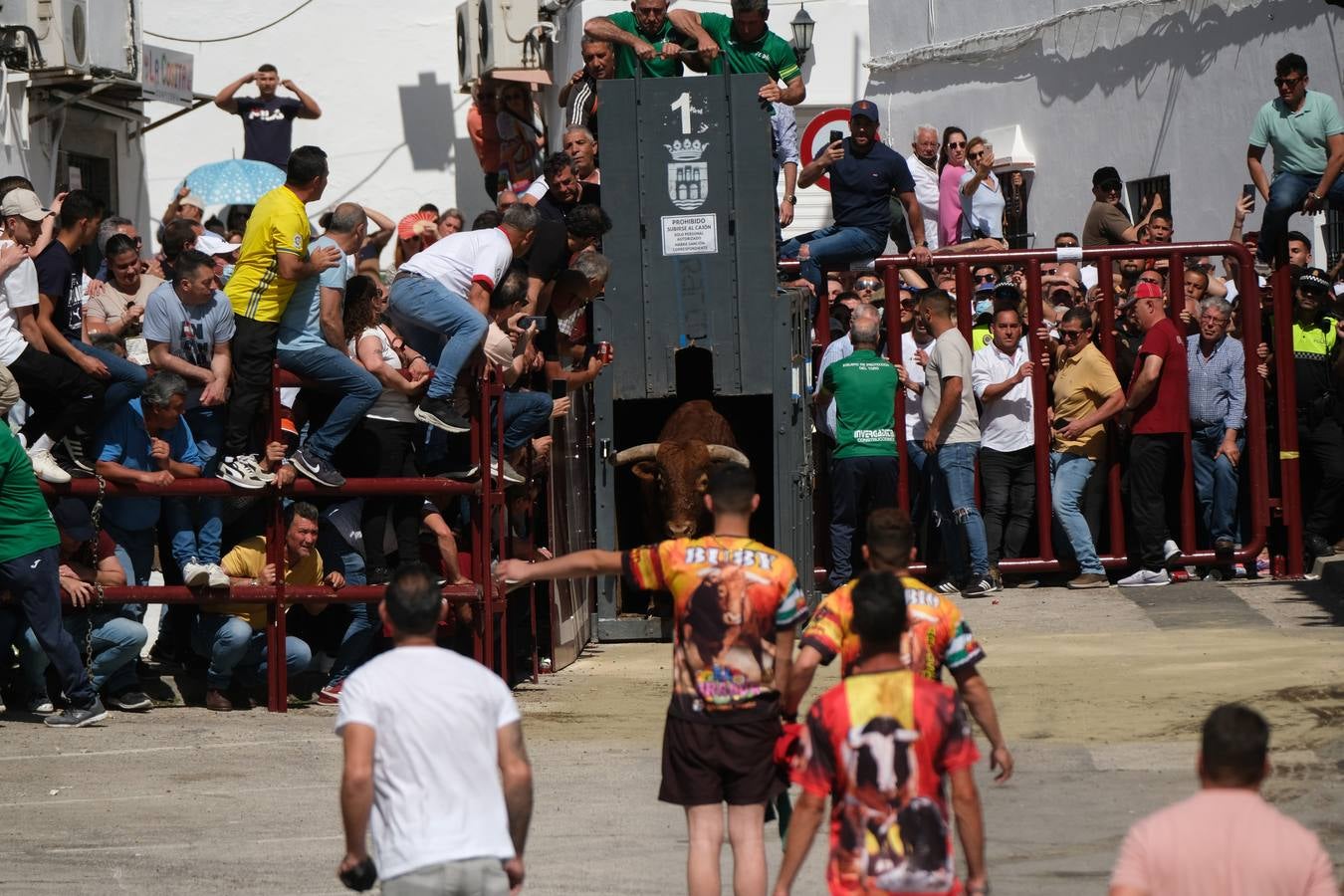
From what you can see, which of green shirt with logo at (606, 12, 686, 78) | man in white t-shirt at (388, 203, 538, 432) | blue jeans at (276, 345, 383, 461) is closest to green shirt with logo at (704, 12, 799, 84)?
green shirt with logo at (606, 12, 686, 78)

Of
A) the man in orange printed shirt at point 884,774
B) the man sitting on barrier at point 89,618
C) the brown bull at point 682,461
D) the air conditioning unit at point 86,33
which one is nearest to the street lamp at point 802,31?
the air conditioning unit at point 86,33

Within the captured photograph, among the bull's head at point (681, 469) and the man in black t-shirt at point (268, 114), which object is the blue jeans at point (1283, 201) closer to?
the bull's head at point (681, 469)

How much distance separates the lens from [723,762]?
6.98m

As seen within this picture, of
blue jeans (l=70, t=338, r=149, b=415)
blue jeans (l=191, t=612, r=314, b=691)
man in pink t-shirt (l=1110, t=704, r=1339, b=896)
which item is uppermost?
blue jeans (l=70, t=338, r=149, b=415)

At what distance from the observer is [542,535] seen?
45.1ft

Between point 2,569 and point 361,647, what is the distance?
85.2 inches

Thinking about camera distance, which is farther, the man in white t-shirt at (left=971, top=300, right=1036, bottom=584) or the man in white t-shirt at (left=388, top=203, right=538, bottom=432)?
the man in white t-shirt at (left=971, top=300, right=1036, bottom=584)

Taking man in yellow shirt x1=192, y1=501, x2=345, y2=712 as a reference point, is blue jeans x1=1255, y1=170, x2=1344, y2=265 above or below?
above

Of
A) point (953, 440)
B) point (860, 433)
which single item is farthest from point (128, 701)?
point (953, 440)

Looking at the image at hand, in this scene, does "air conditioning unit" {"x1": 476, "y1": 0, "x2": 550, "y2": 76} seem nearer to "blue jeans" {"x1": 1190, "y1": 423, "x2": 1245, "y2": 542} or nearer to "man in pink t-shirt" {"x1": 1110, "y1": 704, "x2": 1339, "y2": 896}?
"blue jeans" {"x1": 1190, "y1": 423, "x2": 1245, "y2": 542}

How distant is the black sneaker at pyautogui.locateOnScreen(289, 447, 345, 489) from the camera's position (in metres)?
11.4

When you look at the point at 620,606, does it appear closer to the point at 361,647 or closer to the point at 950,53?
the point at 361,647

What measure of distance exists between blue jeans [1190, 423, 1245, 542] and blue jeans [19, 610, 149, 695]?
27.2 feet

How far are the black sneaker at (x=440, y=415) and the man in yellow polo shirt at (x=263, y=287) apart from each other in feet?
2.91
